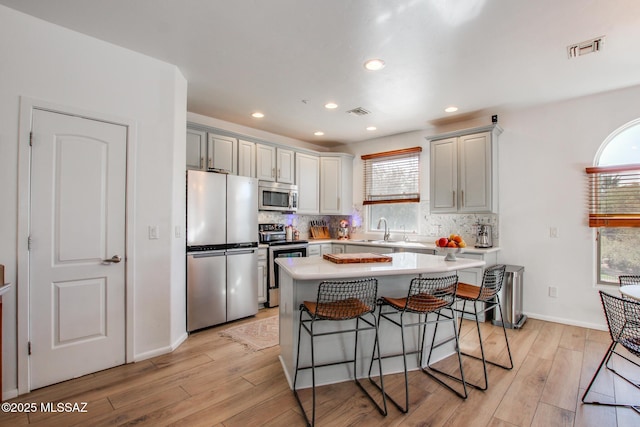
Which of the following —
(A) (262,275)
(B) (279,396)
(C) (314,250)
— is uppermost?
(C) (314,250)

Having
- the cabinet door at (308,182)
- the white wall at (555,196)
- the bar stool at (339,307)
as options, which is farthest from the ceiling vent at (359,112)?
the bar stool at (339,307)

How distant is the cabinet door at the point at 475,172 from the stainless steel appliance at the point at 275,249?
2391 millimetres

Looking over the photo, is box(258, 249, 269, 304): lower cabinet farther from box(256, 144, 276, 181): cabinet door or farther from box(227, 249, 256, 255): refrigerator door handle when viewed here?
box(256, 144, 276, 181): cabinet door

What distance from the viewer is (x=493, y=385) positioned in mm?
2342

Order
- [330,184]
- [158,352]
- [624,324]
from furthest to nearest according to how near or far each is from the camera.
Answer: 1. [330,184]
2. [158,352]
3. [624,324]

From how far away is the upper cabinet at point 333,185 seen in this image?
549 centimetres

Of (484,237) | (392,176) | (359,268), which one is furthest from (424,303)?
(392,176)

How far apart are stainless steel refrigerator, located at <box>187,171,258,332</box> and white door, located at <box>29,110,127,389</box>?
0.81m

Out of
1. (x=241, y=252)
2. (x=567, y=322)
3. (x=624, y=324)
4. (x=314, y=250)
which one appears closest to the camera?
(x=624, y=324)

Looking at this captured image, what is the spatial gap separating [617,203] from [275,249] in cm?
412

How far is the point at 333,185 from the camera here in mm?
5523

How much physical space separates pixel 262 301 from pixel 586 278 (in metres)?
4.02

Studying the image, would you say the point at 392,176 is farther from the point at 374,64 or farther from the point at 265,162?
the point at 374,64

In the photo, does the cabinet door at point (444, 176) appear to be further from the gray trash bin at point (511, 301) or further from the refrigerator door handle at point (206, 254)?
the refrigerator door handle at point (206, 254)
